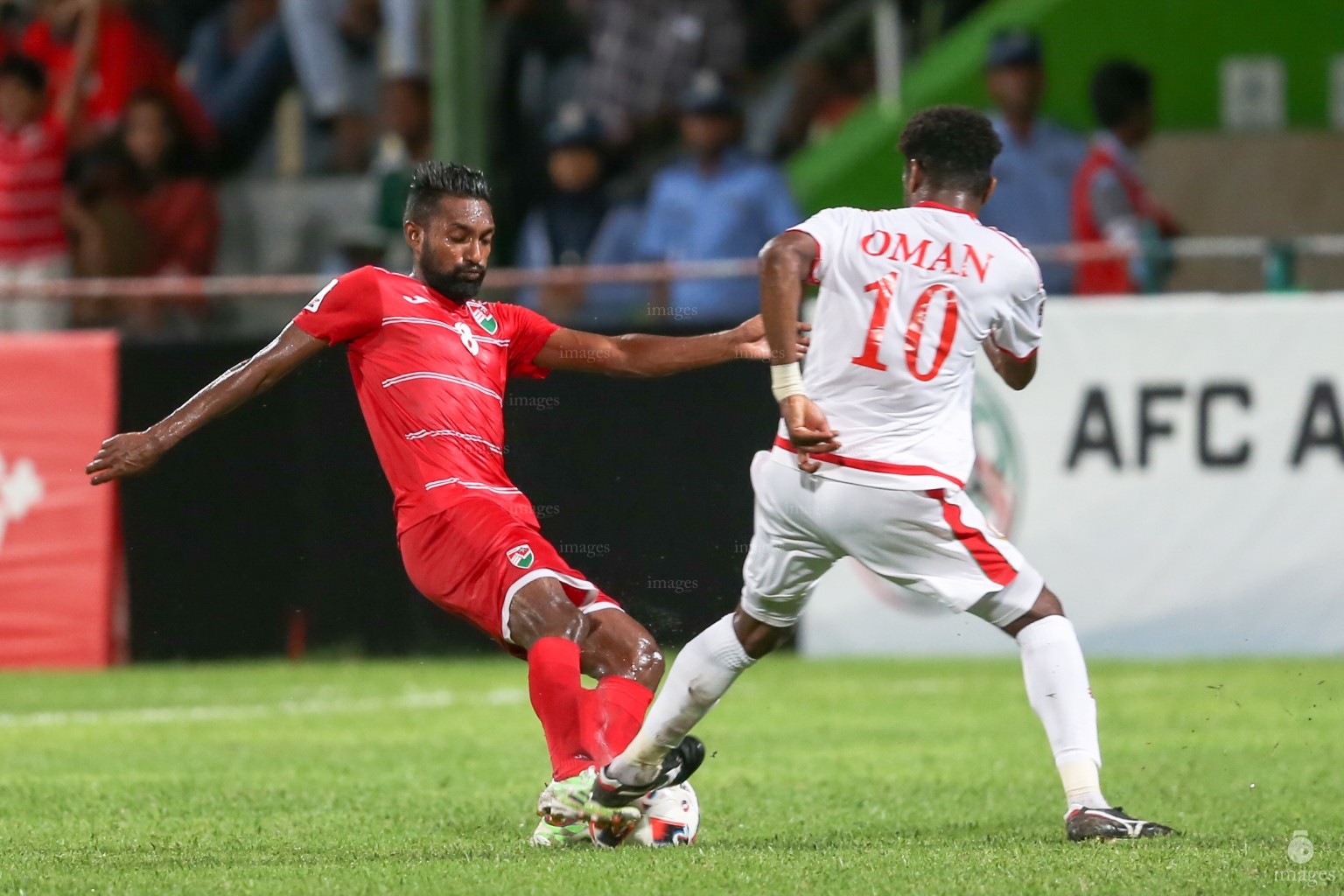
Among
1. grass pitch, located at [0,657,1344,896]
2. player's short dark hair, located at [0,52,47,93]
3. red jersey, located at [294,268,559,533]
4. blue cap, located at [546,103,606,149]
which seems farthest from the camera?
player's short dark hair, located at [0,52,47,93]

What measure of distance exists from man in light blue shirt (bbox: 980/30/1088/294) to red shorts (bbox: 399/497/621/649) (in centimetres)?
652

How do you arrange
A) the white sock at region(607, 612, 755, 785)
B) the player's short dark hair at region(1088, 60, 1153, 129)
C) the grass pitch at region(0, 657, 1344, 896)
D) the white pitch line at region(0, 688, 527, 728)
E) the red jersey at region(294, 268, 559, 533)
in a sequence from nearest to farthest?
the grass pitch at region(0, 657, 1344, 896)
the white sock at region(607, 612, 755, 785)
the red jersey at region(294, 268, 559, 533)
the white pitch line at region(0, 688, 527, 728)
the player's short dark hair at region(1088, 60, 1153, 129)

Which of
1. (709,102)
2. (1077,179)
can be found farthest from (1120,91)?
(709,102)

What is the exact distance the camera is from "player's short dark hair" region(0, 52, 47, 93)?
1319 centimetres

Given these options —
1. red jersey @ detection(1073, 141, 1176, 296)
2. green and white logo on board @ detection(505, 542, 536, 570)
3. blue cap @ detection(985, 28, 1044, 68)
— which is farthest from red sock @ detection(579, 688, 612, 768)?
blue cap @ detection(985, 28, 1044, 68)

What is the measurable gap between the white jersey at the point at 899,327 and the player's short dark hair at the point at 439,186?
105 cm

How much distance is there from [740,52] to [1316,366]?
5186 mm

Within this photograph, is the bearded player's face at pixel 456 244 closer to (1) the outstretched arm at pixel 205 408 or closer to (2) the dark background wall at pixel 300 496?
(1) the outstretched arm at pixel 205 408

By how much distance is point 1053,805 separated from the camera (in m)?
6.93

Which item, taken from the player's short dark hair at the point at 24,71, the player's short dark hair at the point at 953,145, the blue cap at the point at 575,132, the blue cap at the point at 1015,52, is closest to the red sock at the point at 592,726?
the player's short dark hair at the point at 953,145

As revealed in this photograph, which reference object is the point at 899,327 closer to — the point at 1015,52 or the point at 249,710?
the point at 249,710

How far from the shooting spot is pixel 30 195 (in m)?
13.3

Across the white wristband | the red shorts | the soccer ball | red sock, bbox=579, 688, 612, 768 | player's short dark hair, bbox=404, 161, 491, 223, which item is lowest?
the soccer ball

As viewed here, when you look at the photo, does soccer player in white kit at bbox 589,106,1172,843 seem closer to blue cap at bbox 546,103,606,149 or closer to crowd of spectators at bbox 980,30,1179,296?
crowd of spectators at bbox 980,30,1179,296
